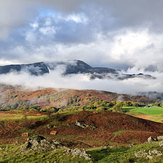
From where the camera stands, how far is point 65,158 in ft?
94.1

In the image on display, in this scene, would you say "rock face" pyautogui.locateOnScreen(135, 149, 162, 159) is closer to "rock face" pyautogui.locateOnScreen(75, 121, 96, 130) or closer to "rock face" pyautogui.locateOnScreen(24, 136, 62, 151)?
"rock face" pyautogui.locateOnScreen(24, 136, 62, 151)

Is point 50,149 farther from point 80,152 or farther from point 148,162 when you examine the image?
point 148,162

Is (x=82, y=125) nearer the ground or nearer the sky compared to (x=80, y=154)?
nearer the ground

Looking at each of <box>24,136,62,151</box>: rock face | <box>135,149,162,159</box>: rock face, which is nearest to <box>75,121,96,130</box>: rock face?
<box>24,136,62,151</box>: rock face

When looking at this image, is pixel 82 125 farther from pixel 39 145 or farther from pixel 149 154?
pixel 149 154

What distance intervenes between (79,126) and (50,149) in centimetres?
4061

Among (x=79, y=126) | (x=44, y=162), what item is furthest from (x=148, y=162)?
(x=79, y=126)

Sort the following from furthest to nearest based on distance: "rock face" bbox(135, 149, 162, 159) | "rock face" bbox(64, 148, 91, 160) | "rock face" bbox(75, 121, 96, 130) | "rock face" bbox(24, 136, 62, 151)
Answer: "rock face" bbox(75, 121, 96, 130), "rock face" bbox(24, 136, 62, 151), "rock face" bbox(64, 148, 91, 160), "rock face" bbox(135, 149, 162, 159)

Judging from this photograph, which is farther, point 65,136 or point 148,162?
point 65,136

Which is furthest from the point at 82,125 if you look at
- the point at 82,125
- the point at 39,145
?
the point at 39,145

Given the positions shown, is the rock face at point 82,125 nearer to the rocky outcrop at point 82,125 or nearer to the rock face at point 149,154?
the rocky outcrop at point 82,125

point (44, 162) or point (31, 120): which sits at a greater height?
point (44, 162)

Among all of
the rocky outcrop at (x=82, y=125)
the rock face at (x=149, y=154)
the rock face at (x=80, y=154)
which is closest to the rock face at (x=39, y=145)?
the rock face at (x=80, y=154)

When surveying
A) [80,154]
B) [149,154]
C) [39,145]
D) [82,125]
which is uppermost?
[149,154]
